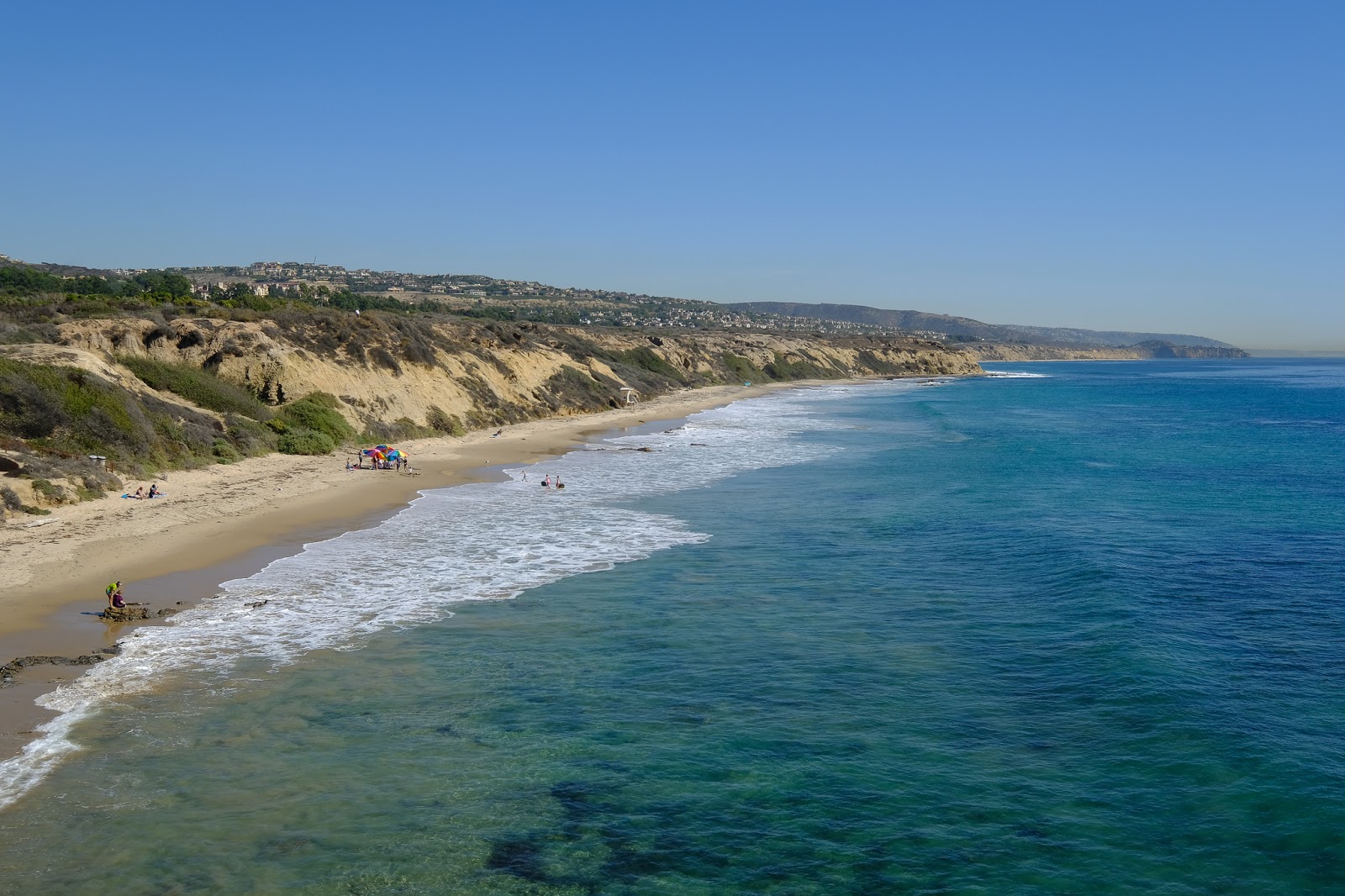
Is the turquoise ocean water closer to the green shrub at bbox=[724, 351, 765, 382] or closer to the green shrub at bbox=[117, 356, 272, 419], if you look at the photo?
the green shrub at bbox=[117, 356, 272, 419]

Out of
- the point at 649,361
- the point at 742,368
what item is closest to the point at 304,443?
the point at 649,361

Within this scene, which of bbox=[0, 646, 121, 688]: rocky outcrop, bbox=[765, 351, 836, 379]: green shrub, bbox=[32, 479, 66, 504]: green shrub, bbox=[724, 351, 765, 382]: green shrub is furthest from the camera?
bbox=[765, 351, 836, 379]: green shrub

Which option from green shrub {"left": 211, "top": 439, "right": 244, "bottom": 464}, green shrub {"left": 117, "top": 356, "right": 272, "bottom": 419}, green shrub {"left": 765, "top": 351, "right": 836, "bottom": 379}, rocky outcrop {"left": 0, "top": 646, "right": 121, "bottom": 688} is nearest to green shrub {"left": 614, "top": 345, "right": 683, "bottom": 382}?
green shrub {"left": 765, "top": 351, "right": 836, "bottom": 379}

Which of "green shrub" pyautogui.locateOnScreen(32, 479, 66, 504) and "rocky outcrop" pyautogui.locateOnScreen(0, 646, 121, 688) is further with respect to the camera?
"green shrub" pyautogui.locateOnScreen(32, 479, 66, 504)

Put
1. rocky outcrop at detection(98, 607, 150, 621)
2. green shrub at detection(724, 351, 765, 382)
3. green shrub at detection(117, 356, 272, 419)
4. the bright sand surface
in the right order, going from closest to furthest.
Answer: the bright sand surface → rocky outcrop at detection(98, 607, 150, 621) → green shrub at detection(117, 356, 272, 419) → green shrub at detection(724, 351, 765, 382)

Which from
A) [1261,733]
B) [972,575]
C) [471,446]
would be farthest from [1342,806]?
[471,446]

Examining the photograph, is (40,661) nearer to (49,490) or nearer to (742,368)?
Result: (49,490)

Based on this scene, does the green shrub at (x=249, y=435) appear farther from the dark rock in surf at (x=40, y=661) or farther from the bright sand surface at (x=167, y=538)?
the dark rock in surf at (x=40, y=661)
